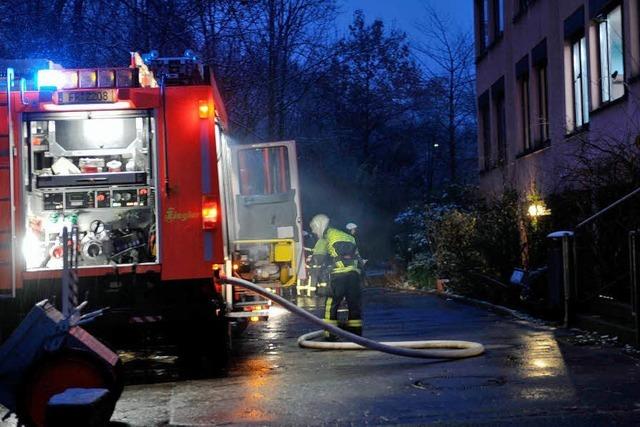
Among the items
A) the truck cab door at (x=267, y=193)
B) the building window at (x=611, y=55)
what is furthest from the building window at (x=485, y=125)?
the truck cab door at (x=267, y=193)

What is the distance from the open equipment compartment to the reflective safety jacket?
8.59 ft

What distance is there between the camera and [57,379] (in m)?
6.50

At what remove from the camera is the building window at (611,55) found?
1370cm

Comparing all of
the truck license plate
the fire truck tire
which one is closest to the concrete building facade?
the fire truck tire

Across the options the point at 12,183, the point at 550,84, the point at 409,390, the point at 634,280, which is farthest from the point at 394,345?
the point at 550,84

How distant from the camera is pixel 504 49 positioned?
71.1 feet

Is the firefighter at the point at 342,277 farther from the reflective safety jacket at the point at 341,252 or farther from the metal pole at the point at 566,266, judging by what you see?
the metal pole at the point at 566,266

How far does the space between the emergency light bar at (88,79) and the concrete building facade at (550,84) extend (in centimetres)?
629

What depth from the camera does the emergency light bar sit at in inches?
329

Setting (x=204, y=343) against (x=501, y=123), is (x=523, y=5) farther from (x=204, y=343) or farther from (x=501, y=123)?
(x=204, y=343)

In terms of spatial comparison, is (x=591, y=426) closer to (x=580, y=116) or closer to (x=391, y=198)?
(x=580, y=116)

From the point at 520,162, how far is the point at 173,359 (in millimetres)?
11739

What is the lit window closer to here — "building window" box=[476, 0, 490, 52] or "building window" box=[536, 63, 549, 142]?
"building window" box=[536, 63, 549, 142]

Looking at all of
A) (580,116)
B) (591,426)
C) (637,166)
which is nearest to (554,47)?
(580,116)
